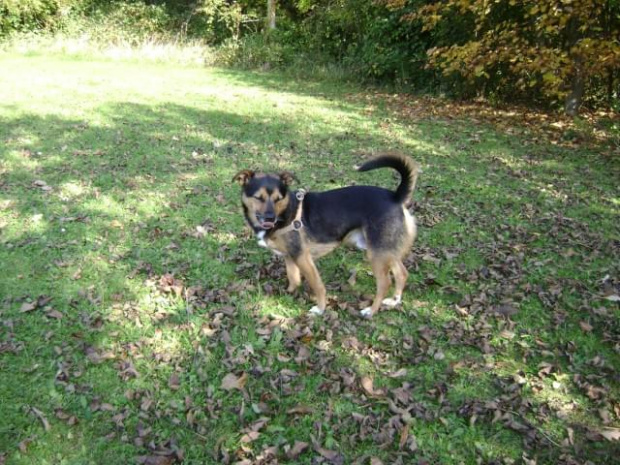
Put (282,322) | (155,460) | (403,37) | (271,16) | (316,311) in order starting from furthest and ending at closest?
(271,16) < (403,37) < (316,311) < (282,322) < (155,460)

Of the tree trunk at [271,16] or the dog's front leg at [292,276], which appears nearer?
the dog's front leg at [292,276]

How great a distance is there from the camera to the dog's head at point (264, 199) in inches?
168

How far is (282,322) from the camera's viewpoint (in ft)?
15.1

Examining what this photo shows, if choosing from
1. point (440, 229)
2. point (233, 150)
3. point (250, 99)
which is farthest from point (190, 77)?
point (440, 229)

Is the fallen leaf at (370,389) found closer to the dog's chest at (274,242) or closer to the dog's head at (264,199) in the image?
the dog's chest at (274,242)

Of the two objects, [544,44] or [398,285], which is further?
[544,44]

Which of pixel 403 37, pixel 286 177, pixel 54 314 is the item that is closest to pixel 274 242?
pixel 286 177

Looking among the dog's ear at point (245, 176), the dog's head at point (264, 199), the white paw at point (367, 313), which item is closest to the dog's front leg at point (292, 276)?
the dog's head at point (264, 199)

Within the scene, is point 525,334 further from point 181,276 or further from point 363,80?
point 363,80

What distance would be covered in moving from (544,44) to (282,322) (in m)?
12.7

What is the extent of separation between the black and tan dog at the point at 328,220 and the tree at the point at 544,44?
8869mm

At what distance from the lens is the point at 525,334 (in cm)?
A: 452

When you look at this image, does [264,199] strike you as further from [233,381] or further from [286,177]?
[233,381]

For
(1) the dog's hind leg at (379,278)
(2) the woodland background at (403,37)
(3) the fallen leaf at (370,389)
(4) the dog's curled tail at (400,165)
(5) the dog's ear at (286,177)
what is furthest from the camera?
(2) the woodland background at (403,37)
